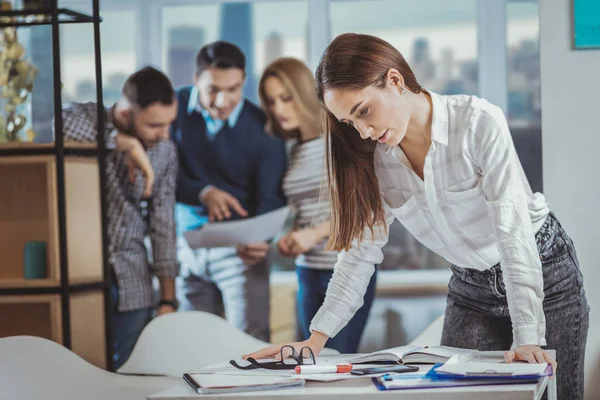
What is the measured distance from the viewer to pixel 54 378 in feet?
Answer: 9.35

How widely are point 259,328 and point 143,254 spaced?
1.96 ft

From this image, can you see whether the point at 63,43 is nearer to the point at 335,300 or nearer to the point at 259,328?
the point at 259,328

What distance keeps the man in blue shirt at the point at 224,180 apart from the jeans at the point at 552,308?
194cm

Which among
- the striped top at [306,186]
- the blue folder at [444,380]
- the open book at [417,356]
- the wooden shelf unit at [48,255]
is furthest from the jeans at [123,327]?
the blue folder at [444,380]

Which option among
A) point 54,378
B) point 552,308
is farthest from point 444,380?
point 54,378

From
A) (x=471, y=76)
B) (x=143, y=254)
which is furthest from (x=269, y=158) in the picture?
(x=471, y=76)

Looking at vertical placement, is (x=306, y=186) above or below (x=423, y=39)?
below

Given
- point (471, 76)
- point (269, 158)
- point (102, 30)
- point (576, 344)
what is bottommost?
point (576, 344)

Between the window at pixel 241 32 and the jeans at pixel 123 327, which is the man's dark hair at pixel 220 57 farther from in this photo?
the jeans at pixel 123 327

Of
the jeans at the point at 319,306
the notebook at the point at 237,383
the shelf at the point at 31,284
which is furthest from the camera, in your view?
the jeans at the point at 319,306

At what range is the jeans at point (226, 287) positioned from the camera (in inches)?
154

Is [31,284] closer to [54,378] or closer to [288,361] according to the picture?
[54,378]

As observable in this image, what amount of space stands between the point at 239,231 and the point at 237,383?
7.92 ft

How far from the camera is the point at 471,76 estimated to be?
390cm
